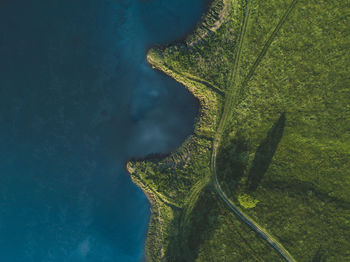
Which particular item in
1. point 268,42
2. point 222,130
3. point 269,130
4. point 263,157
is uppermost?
point 268,42

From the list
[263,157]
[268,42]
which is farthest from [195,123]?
[268,42]

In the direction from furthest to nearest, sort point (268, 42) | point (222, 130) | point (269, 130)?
1. point (222, 130)
2. point (269, 130)
3. point (268, 42)

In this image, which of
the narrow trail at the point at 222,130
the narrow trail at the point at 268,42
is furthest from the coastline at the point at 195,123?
the narrow trail at the point at 268,42

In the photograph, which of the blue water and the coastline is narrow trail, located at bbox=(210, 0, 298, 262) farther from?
the blue water

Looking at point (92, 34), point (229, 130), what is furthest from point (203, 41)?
point (92, 34)

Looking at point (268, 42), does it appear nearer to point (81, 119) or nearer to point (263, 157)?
point (263, 157)

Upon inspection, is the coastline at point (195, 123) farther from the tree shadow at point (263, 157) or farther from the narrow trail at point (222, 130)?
the tree shadow at point (263, 157)

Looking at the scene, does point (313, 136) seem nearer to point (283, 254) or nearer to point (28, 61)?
point (283, 254)
